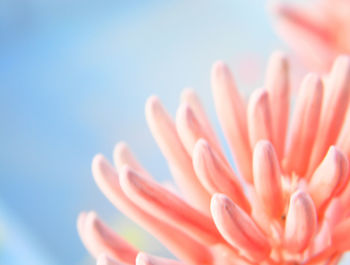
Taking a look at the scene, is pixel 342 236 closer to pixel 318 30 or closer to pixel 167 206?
pixel 167 206

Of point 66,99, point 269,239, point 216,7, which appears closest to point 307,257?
point 269,239

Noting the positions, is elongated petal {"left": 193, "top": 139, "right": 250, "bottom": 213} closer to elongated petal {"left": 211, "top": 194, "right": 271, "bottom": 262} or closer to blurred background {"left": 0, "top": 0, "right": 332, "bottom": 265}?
elongated petal {"left": 211, "top": 194, "right": 271, "bottom": 262}

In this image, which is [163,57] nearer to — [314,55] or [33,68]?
[33,68]

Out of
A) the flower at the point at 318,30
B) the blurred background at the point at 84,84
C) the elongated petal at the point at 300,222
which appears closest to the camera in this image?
the elongated petal at the point at 300,222

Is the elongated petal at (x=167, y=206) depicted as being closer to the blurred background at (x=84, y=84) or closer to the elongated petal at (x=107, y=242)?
the elongated petal at (x=107, y=242)

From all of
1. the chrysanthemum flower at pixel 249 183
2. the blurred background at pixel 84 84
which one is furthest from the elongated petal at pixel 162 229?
the blurred background at pixel 84 84

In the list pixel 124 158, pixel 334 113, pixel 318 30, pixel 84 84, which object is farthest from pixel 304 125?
pixel 84 84
